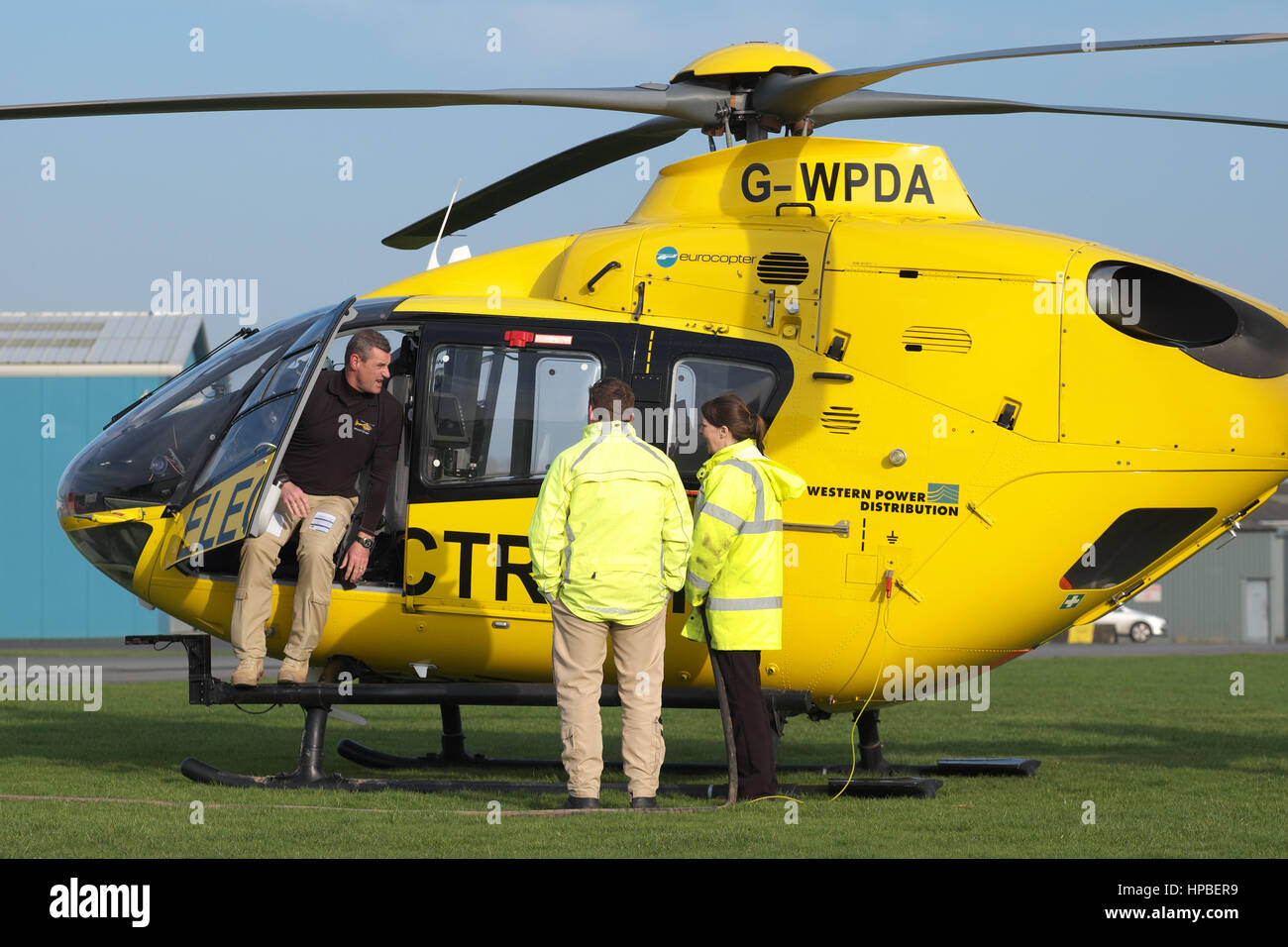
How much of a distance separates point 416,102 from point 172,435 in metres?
2.56

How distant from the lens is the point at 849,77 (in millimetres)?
8031

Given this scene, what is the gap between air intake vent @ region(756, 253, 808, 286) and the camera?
27.7 feet

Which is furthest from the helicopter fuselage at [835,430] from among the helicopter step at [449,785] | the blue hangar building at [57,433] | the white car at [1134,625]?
the white car at [1134,625]

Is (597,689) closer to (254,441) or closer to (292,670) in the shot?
(292,670)

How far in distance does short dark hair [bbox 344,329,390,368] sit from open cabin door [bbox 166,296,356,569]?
→ 145mm

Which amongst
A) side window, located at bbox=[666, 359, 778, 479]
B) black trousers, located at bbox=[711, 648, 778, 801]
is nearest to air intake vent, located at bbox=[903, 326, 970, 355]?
side window, located at bbox=[666, 359, 778, 479]

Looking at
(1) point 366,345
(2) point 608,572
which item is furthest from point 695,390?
(1) point 366,345

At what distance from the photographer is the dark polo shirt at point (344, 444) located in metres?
8.32

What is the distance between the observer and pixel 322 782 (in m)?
8.38

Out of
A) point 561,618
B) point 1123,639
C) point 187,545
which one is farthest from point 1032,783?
point 1123,639

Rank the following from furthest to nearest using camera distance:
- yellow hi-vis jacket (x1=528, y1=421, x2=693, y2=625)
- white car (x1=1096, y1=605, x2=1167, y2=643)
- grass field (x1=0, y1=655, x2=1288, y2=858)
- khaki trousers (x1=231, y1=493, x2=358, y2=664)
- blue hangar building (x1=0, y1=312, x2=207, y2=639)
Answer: white car (x1=1096, y1=605, x2=1167, y2=643), blue hangar building (x1=0, y1=312, x2=207, y2=639), khaki trousers (x1=231, y1=493, x2=358, y2=664), yellow hi-vis jacket (x1=528, y1=421, x2=693, y2=625), grass field (x1=0, y1=655, x2=1288, y2=858)

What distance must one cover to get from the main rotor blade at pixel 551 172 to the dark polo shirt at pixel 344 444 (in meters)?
2.12

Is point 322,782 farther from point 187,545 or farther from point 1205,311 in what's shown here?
point 1205,311

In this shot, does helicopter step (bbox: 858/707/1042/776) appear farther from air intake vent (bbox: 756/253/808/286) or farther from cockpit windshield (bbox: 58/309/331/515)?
cockpit windshield (bbox: 58/309/331/515)
